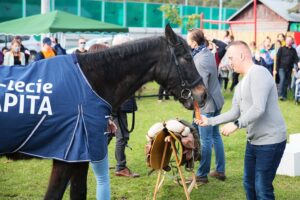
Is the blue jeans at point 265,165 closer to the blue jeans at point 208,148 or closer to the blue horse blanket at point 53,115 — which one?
the blue horse blanket at point 53,115

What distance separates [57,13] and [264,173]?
10.5 m

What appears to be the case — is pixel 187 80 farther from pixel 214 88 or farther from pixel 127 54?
pixel 214 88

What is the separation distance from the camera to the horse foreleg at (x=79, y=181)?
3652 mm

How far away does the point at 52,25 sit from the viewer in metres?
12.4

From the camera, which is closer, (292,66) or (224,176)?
(224,176)

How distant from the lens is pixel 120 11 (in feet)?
101

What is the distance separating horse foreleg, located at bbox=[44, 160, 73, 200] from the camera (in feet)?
11.3

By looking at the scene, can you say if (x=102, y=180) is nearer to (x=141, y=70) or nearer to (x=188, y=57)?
(x=141, y=70)

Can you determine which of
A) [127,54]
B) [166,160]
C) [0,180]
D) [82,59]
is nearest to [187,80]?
[127,54]

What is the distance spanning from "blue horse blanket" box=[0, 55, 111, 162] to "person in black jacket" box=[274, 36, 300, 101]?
483 inches

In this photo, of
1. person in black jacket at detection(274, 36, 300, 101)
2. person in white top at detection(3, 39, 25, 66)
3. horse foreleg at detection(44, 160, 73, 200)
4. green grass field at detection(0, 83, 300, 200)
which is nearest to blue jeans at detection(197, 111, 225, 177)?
green grass field at detection(0, 83, 300, 200)

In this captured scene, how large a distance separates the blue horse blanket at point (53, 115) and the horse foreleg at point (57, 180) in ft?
0.28

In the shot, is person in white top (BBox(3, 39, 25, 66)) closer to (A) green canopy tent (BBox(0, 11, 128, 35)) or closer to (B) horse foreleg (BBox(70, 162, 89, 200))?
(A) green canopy tent (BBox(0, 11, 128, 35))

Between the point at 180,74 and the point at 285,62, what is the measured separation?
38.9 ft
